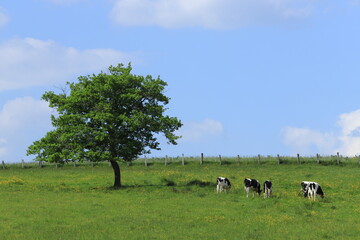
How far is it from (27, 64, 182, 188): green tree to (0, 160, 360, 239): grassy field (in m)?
3.60

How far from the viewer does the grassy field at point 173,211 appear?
23.9 meters

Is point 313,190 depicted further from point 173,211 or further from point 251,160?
point 251,160

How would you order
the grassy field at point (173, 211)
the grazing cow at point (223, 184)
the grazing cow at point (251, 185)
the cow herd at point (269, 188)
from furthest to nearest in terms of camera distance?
the grazing cow at point (223, 184) < the grazing cow at point (251, 185) < the cow herd at point (269, 188) < the grassy field at point (173, 211)

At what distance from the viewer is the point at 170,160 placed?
79.9 m

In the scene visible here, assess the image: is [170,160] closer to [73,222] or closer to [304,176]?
[304,176]

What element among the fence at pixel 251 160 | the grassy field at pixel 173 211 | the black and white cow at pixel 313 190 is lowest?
the grassy field at pixel 173 211

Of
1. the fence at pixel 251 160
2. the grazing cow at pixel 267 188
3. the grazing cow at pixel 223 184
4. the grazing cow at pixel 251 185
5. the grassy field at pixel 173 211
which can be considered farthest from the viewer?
the fence at pixel 251 160

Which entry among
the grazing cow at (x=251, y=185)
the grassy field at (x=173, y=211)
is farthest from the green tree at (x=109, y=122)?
the grazing cow at (x=251, y=185)

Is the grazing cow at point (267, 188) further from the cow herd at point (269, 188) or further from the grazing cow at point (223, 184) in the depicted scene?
the grazing cow at point (223, 184)

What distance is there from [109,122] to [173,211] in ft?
60.1

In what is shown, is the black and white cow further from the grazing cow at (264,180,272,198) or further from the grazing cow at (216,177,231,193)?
the grazing cow at (216,177,231,193)

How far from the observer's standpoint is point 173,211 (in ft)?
101

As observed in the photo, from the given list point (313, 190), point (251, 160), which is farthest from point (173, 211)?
point (251, 160)

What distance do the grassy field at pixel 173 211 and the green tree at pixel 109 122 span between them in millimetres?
3599
